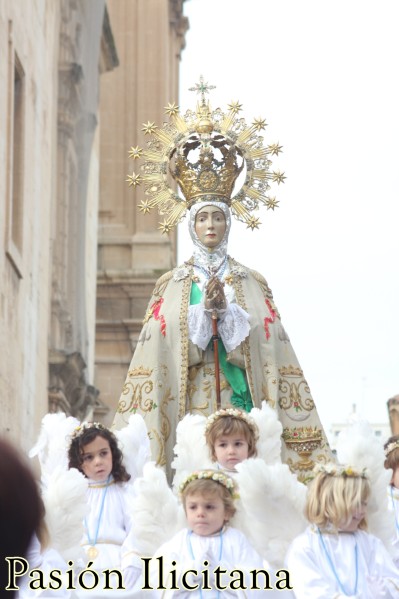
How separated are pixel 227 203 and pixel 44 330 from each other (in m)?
12.6

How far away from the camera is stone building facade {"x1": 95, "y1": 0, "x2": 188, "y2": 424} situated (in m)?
40.4

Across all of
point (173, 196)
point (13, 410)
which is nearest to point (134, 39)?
point (13, 410)

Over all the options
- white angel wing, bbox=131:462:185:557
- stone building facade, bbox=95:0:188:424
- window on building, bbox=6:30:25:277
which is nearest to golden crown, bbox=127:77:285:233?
white angel wing, bbox=131:462:185:557

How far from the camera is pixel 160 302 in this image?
12875 mm

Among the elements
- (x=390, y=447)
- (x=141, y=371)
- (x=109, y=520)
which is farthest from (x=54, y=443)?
(x=390, y=447)

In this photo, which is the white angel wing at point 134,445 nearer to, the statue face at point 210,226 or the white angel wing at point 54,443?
the white angel wing at point 54,443

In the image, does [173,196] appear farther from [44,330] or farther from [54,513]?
[44,330]

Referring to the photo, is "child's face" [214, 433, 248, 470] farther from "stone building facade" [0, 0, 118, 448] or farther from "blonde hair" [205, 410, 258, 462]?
"stone building facade" [0, 0, 118, 448]

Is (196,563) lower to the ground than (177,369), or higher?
lower

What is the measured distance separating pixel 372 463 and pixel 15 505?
18.0ft

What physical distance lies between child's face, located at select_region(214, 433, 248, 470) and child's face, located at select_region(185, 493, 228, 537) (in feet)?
4.99

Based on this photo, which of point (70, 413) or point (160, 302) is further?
point (70, 413)

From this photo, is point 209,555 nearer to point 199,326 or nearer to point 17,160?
point 199,326

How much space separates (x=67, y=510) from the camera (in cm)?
1016
